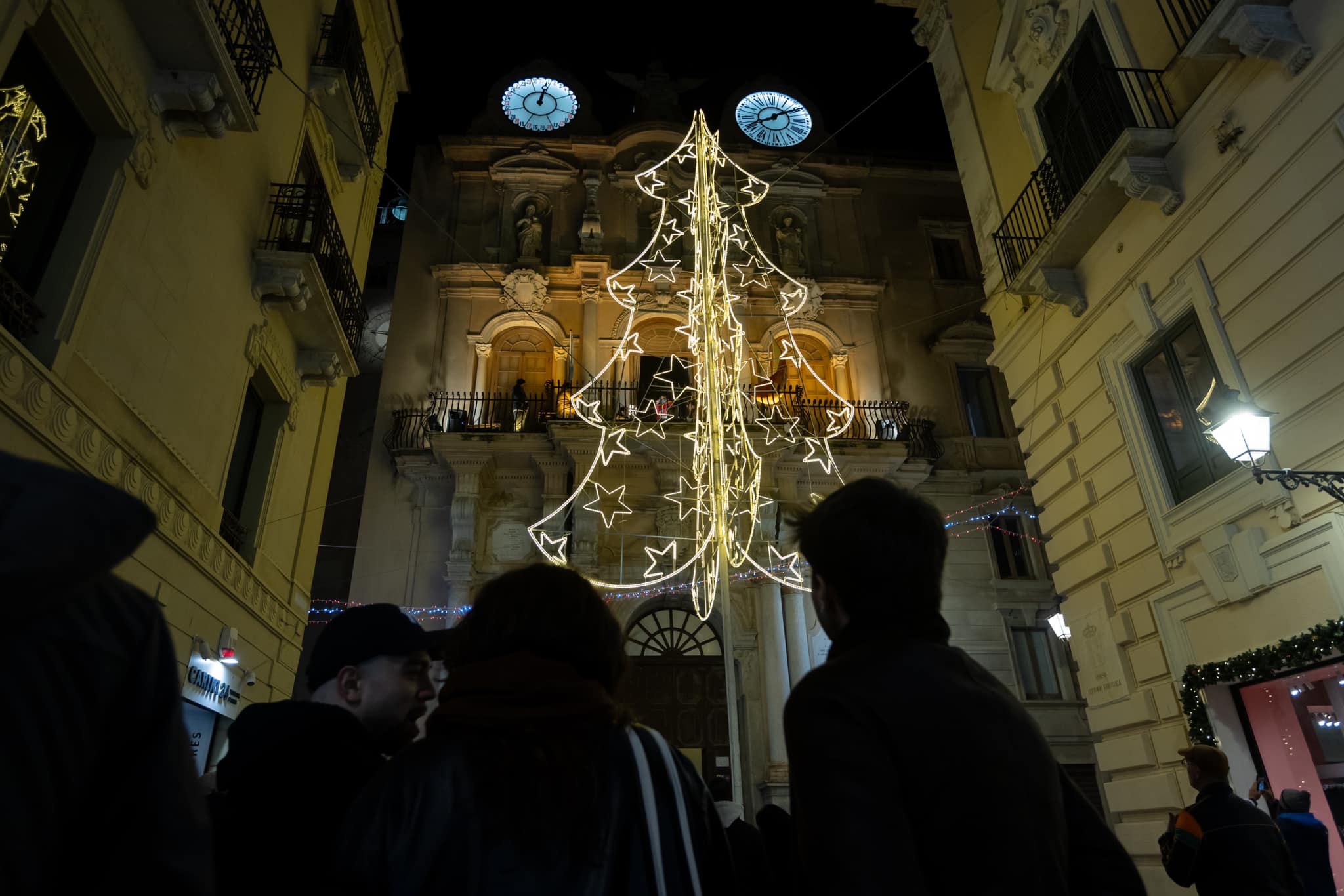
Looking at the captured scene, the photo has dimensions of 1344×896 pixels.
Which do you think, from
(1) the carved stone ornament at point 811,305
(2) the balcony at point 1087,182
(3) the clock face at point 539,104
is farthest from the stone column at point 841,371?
(3) the clock face at point 539,104

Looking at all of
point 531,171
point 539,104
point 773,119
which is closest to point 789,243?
point 773,119

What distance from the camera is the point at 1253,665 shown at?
6.01 meters

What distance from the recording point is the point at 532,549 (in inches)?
571

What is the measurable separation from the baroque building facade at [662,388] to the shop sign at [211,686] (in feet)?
18.4

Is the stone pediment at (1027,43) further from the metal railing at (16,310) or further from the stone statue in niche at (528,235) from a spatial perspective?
the stone statue in niche at (528,235)

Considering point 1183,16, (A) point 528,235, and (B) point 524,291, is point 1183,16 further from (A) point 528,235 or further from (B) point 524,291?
(A) point 528,235

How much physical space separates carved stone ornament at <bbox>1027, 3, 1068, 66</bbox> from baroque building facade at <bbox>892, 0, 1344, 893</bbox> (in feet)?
0.09

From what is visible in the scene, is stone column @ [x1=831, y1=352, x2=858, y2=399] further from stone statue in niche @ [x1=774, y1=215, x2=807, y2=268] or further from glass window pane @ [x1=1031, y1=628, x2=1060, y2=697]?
glass window pane @ [x1=1031, y1=628, x2=1060, y2=697]

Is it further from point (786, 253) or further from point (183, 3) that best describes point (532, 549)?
point (183, 3)

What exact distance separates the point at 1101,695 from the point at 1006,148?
6558 mm

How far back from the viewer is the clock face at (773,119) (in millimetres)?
19625

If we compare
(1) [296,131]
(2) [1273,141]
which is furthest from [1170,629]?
(1) [296,131]

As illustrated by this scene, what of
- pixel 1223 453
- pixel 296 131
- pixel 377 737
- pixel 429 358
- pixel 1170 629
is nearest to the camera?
pixel 377 737

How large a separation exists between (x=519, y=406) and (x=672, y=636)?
204 inches
